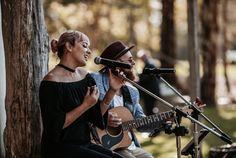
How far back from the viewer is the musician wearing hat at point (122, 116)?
464 cm

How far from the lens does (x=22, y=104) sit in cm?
455

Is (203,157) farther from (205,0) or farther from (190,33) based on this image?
(205,0)

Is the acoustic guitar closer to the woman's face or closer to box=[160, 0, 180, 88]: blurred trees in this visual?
the woman's face

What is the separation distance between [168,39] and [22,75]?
10.3m

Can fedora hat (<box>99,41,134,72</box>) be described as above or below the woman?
above

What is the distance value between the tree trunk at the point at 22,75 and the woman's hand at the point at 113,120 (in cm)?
56

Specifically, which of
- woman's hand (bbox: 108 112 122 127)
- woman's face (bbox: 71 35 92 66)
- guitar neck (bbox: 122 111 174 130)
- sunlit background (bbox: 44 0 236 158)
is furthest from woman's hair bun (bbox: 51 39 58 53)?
sunlit background (bbox: 44 0 236 158)

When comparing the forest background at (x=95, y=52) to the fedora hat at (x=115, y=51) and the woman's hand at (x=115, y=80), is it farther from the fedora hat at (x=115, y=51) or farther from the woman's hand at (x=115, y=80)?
the woman's hand at (x=115, y=80)

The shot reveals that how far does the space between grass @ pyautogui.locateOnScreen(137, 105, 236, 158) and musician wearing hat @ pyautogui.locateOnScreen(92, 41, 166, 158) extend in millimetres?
2959

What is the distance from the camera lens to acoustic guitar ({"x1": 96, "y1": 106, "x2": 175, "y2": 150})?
15.4 ft

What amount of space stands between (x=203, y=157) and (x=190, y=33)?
173cm

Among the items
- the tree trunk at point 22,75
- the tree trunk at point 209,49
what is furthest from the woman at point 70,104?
the tree trunk at point 209,49

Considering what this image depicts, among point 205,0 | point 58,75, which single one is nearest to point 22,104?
point 58,75

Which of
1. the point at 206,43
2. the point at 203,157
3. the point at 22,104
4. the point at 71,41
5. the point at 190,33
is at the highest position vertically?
the point at 206,43
